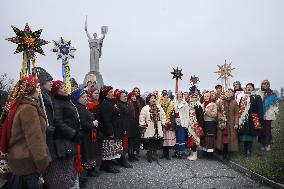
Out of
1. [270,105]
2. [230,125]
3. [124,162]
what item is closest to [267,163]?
[230,125]

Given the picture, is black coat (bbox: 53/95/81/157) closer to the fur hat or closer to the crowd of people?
the crowd of people

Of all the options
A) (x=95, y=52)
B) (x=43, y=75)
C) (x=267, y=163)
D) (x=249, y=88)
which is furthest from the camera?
(x=95, y=52)

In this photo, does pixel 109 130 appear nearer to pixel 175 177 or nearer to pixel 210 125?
pixel 175 177

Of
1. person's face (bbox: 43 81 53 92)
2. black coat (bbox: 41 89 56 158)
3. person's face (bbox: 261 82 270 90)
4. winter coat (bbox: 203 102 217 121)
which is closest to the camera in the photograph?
black coat (bbox: 41 89 56 158)

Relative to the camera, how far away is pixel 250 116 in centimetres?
948

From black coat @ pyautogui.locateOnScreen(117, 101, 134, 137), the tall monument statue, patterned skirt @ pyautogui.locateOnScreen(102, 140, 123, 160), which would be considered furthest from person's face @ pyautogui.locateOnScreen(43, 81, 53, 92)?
the tall monument statue

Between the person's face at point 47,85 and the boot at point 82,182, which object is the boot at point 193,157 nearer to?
the boot at point 82,182

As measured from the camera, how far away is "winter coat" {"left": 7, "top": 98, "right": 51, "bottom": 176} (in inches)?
151

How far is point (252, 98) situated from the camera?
958 cm

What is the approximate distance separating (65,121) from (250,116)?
588 centimetres

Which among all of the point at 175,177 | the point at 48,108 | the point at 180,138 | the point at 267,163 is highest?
the point at 48,108

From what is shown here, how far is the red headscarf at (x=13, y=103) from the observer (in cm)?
391

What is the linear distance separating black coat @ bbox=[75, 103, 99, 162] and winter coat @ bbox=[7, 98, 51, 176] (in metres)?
2.51

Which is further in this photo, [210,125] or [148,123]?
[210,125]
